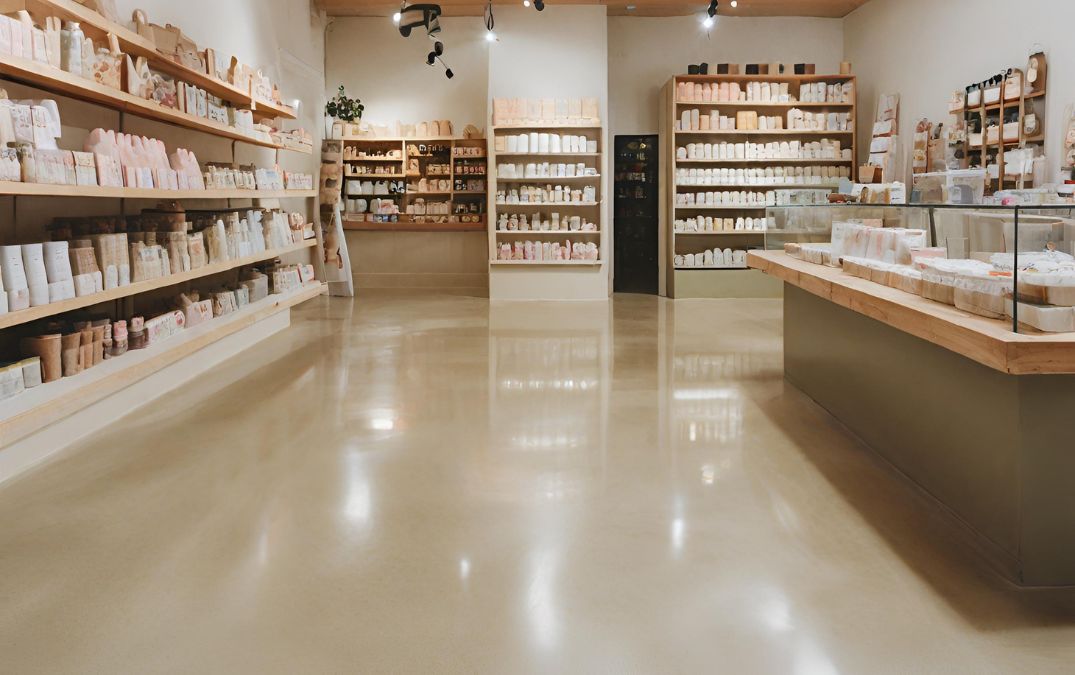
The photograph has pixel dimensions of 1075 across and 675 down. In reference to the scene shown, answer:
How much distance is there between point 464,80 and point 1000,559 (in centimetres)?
1047

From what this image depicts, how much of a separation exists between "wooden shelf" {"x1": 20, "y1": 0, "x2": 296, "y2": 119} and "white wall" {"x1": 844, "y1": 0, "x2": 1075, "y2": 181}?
261 inches

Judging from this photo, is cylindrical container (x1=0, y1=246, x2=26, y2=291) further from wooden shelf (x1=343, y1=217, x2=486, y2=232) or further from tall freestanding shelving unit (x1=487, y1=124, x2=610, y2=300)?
wooden shelf (x1=343, y1=217, x2=486, y2=232)

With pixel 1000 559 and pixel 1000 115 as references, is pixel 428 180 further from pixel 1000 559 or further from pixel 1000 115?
pixel 1000 559

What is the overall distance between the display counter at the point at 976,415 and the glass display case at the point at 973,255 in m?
0.06

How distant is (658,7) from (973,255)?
343 inches

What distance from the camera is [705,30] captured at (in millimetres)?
11875

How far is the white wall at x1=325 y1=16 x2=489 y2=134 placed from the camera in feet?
39.8

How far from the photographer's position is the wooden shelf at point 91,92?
12.8 ft

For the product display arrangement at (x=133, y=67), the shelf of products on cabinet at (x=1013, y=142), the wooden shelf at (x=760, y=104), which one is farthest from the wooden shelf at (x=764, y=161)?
the product display arrangement at (x=133, y=67)

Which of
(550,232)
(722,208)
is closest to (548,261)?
(550,232)

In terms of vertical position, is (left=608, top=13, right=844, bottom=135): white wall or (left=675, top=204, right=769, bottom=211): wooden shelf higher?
(left=608, top=13, right=844, bottom=135): white wall

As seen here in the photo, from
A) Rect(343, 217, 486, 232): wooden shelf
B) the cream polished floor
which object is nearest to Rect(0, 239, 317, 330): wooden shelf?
the cream polished floor

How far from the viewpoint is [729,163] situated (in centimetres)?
1165

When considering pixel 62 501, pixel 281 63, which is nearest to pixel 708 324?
pixel 281 63
